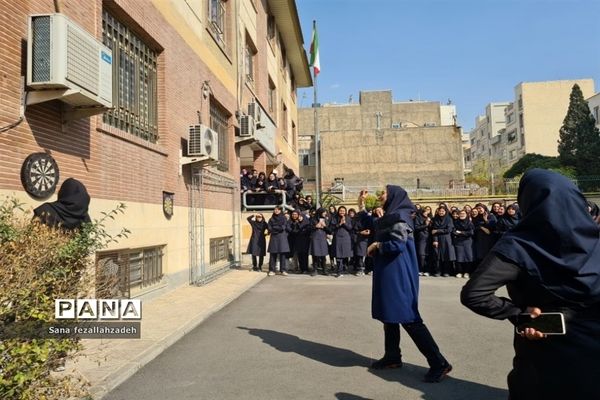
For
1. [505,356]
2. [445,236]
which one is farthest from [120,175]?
[445,236]

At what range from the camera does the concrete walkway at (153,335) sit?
5.06 m

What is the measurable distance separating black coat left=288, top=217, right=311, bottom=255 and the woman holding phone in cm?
1210

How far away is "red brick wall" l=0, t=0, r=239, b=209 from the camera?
5.75 metres

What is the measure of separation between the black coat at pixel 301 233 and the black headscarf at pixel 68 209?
30.6 feet

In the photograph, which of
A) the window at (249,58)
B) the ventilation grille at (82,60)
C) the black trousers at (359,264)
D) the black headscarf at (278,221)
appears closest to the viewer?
the ventilation grille at (82,60)

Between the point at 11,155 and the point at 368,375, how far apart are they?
4.58 metres

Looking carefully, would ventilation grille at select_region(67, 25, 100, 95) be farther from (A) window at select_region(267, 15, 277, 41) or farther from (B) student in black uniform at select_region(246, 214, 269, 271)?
(A) window at select_region(267, 15, 277, 41)

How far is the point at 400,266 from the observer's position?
5.20 metres

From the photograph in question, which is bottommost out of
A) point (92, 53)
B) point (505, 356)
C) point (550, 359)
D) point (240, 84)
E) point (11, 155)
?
point (505, 356)

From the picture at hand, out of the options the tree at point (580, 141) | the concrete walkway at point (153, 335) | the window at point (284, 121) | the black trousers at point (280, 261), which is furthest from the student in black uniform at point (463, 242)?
the tree at point (580, 141)

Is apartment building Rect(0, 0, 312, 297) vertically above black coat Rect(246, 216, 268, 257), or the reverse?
apartment building Rect(0, 0, 312, 297)

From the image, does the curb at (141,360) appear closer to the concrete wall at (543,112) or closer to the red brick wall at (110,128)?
the red brick wall at (110,128)

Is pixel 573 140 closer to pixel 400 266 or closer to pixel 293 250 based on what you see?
pixel 293 250

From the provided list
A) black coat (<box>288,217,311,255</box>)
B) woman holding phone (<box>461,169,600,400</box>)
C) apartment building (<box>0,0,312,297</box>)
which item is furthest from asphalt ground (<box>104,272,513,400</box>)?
black coat (<box>288,217,311,255</box>)
